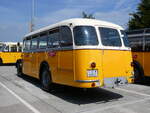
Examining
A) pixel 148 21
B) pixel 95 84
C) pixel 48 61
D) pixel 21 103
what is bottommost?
pixel 21 103

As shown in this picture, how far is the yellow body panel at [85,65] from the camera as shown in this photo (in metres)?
6.55

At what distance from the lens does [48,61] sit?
854cm

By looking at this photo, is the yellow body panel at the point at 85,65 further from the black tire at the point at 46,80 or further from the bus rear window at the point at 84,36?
the black tire at the point at 46,80

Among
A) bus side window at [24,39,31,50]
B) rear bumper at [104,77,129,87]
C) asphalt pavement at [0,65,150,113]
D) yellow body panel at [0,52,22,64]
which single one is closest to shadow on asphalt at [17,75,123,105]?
asphalt pavement at [0,65,150,113]

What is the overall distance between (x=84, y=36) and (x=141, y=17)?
23.1m

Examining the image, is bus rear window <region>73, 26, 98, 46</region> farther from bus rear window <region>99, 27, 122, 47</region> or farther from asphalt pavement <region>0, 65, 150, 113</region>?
asphalt pavement <region>0, 65, 150, 113</region>

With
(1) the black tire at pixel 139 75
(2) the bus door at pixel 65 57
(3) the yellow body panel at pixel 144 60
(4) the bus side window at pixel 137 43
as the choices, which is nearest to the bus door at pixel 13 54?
(4) the bus side window at pixel 137 43

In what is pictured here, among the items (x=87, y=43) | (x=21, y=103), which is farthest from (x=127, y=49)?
(x=21, y=103)

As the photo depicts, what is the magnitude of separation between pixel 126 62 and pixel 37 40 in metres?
4.46

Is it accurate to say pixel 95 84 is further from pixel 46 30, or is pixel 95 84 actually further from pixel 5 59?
pixel 5 59

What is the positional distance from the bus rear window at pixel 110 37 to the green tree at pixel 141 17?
20.3 m

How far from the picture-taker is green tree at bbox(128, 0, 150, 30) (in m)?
26.8

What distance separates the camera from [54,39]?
8.16 m

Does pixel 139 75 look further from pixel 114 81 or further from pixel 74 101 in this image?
pixel 74 101
